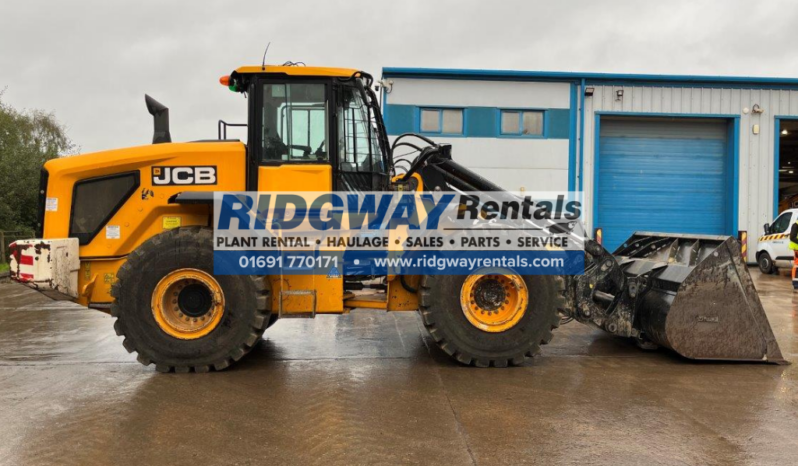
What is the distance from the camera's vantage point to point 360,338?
6.95 metres

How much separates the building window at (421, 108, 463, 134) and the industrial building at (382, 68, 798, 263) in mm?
30

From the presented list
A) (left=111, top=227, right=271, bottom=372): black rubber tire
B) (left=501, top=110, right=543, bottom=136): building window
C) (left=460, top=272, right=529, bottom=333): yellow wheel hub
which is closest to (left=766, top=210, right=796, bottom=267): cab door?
(left=501, top=110, right=543, bottom=136): building window

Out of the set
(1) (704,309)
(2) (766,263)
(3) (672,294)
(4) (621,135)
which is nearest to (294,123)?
(3) (672,294)

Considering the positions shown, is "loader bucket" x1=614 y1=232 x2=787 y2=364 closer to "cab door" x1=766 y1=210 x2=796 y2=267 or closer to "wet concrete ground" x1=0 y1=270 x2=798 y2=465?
"wet concrete ground" x1=0 y1=270 x2=798 y2=465

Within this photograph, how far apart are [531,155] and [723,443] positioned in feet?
45.3

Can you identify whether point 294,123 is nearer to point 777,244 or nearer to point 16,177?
point 777,244

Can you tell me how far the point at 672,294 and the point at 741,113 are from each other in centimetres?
1504

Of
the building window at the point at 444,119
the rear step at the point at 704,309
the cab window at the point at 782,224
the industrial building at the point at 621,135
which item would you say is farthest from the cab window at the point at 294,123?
the cab window at the point at 782,224

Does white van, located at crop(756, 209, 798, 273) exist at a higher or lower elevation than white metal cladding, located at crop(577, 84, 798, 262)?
lower

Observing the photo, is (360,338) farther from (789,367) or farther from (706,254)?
(789,367)

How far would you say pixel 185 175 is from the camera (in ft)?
18.4

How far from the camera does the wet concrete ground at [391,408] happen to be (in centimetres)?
360

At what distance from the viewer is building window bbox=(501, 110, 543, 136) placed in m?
16.9

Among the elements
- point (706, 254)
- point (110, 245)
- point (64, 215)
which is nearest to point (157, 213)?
point (110, 245)
